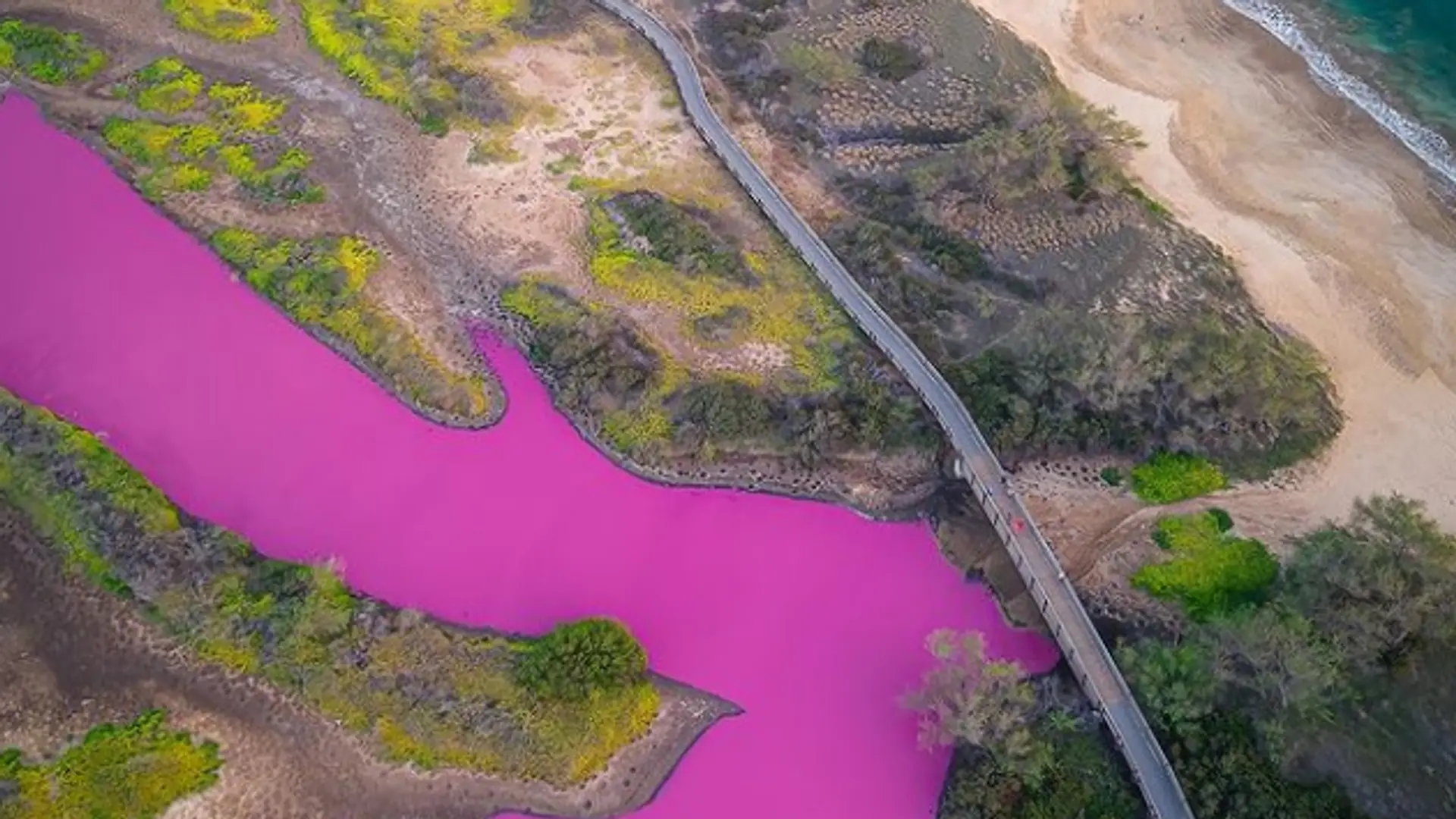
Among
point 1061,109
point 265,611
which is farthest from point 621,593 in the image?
point 1061,109

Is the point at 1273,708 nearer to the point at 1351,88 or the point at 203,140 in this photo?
the point at 1351,88

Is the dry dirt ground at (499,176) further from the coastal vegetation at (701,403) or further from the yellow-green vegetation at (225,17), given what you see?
the coastal vegetation at (701,403)

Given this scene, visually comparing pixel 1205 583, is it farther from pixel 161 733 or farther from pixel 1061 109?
pixel 161 733

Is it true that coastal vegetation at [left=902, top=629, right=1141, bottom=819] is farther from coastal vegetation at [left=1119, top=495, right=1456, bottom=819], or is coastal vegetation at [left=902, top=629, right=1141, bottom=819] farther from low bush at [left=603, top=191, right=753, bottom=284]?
low bush at [left=603, top=191, right=753, bottom=284]

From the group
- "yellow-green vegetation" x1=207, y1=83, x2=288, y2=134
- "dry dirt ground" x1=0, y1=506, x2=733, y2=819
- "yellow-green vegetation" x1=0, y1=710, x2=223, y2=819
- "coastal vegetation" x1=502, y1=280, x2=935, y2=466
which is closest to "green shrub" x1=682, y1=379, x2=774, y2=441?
"coastal vegetation" x1=502, y1=280, x2=935, y2=466

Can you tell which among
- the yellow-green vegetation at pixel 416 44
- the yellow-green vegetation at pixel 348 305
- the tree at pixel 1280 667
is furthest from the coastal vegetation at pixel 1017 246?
the yellow-green vegetation at pixel 348 305

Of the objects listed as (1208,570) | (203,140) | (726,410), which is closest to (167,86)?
(203,140)
